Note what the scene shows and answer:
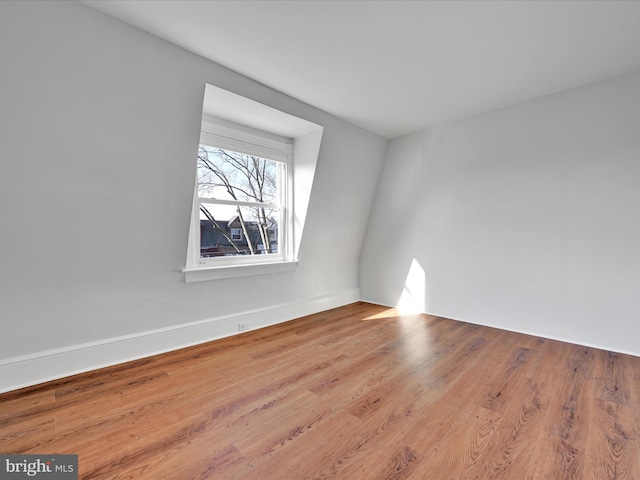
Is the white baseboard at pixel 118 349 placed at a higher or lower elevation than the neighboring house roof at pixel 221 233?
lower

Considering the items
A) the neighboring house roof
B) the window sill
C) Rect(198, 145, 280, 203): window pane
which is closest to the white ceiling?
Rect(198, 145, 280, 203): window pane

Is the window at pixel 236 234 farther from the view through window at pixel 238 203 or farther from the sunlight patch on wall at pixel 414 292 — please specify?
the sunlight patch on wall at pixel 414 292

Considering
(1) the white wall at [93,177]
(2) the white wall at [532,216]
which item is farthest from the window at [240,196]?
(2) the white wall at [532,216]

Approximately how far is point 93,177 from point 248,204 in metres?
1.48

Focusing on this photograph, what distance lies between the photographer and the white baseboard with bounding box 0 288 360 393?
77.8 inches

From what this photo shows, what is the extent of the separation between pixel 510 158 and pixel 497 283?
1421 mm

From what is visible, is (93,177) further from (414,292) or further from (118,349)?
(414,292)

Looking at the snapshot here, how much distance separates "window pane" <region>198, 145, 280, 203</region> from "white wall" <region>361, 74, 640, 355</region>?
1.86m

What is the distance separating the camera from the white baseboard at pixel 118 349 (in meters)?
1.98

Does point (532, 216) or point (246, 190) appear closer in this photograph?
point (532, 216)

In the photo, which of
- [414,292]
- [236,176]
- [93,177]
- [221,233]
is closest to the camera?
[93,177]

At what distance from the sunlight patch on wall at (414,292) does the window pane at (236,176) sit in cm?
215

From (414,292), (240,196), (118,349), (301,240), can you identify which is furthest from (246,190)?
(414,292)

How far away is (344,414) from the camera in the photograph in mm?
1741
